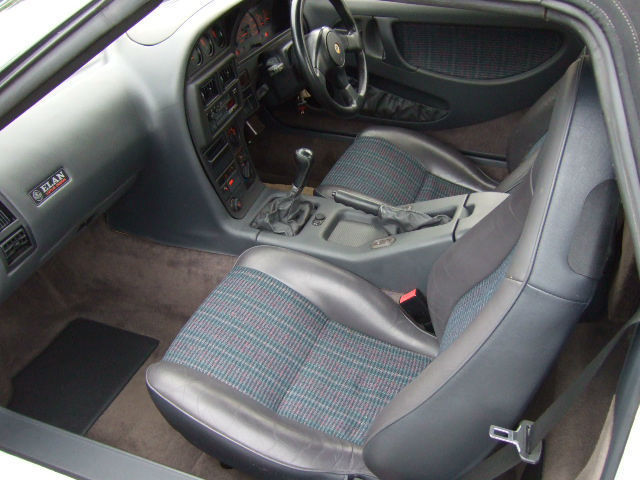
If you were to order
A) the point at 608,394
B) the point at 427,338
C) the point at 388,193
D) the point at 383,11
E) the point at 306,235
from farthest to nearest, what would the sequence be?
the point at 383,11
the point at 388,193
the point at 306,235
the point at 427,338
the point at 608,394

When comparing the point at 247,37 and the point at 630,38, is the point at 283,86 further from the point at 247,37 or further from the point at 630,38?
the point at 630,38

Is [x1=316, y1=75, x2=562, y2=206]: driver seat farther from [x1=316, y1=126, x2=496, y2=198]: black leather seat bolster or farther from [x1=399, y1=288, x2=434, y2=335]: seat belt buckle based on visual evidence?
[x1=399, y1=288, x2=434, y2=335]: seat belt buckle

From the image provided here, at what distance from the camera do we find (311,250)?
5.46 ft

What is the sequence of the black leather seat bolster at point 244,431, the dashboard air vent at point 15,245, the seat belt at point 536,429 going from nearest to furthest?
the seat belt at point 536,429 < the black leather seat bolster at point 244,431 < the dashboard air vent at point 15,245

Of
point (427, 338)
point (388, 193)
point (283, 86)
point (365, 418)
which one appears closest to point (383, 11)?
point (283, 86)

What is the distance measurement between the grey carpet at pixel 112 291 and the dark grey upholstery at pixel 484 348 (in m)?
0.62

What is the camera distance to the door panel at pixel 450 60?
→ 1981mm

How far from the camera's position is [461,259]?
112 cm

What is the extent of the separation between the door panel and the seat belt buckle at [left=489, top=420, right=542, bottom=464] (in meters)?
1.50

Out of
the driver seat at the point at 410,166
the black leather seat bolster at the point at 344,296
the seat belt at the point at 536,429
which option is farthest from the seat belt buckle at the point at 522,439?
the driver seat at the point at 410,166

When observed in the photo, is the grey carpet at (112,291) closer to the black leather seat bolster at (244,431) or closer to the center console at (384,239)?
the center console at (384,239)

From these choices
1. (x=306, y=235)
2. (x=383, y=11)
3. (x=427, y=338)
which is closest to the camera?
(x=427, y=338)

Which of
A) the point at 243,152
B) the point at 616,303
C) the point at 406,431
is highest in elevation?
the point at 616,303

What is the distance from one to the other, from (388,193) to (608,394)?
3.70 feet
